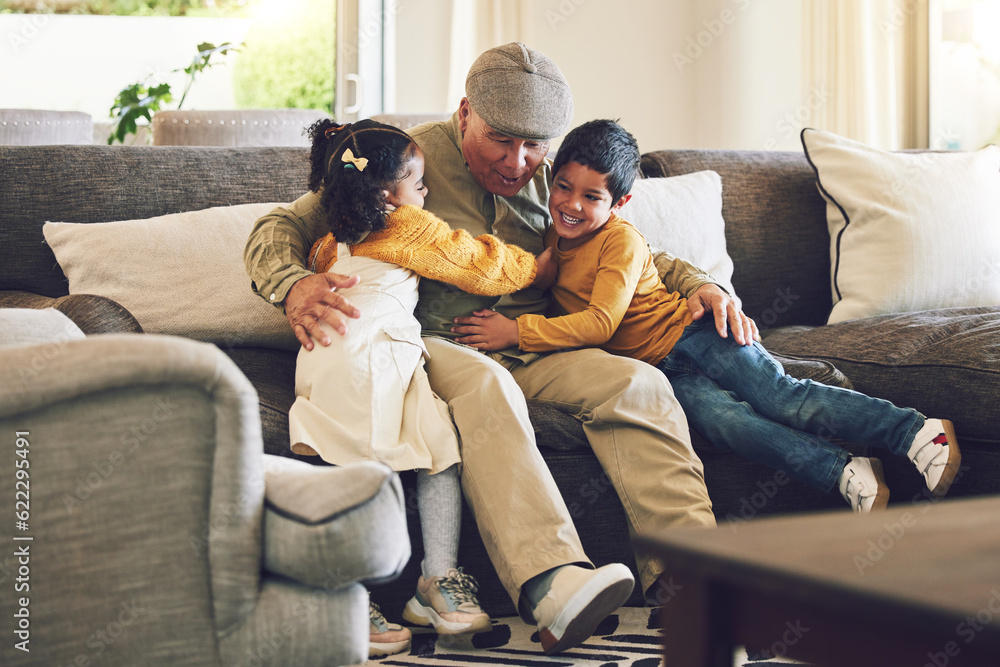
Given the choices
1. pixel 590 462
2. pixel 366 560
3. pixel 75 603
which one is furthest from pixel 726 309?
pixel 75 603

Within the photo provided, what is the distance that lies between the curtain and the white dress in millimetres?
2407

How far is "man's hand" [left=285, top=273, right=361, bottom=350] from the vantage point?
1.36 metres

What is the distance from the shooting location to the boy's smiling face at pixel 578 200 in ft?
5.23

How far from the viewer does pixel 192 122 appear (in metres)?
2.62

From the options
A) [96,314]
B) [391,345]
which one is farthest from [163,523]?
[96,314]

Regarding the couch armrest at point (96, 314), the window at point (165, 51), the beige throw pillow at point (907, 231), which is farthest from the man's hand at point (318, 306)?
the window at point (165, 51)

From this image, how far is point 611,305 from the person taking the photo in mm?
1542

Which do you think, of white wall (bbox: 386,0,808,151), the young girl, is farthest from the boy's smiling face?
white wall (bbox: 386,0,808,151)

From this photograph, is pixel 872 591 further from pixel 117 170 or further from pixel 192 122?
pixel 192 122

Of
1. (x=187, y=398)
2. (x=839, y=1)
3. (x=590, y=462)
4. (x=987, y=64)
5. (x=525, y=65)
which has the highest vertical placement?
(x=839, y=1)

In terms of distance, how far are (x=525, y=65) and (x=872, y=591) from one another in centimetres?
123

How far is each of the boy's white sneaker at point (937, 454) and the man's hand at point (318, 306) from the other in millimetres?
981

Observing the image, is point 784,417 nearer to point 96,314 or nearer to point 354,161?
point 354,161

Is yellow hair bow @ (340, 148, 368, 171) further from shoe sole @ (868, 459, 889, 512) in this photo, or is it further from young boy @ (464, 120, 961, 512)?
shoe sole @ (868, 459, 889, 512)
